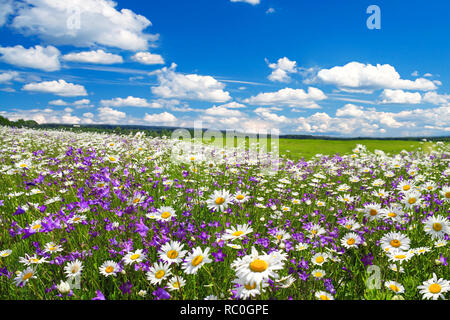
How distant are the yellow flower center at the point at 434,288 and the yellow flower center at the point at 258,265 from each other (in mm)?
1639

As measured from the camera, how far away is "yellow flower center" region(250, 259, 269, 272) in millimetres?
1558

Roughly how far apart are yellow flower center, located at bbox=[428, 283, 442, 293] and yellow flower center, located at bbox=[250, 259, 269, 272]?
64.5 inches

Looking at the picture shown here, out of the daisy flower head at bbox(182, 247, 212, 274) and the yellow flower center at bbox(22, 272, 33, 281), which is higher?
the daisy flower head at bbox(182, 247, 212, 274)

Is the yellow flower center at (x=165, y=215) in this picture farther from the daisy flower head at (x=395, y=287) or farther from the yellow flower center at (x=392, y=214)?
the yellow flower center at (x=392, y=214)

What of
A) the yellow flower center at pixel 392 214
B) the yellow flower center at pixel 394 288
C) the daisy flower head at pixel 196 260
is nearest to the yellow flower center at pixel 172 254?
the daisy flower head at pixel 196 260

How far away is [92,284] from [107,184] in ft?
7.13

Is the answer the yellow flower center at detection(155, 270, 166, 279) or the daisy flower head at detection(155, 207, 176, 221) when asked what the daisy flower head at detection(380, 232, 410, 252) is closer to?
the yellow flower center at detection(155, 270, 166, 279)

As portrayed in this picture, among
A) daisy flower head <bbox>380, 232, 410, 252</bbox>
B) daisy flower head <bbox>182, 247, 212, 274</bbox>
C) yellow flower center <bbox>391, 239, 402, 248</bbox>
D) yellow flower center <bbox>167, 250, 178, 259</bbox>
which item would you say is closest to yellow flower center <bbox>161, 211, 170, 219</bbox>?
yellow flower center <bbox>167, 250, 178, 259</bbox>

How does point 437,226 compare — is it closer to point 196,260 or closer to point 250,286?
point 250,286

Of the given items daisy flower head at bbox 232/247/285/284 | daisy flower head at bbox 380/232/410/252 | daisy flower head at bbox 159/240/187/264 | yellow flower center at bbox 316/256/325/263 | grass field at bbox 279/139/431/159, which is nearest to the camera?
daisy flower head at bbox 232/247/285/284

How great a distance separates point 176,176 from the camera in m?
7.42

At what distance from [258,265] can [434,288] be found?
171cm

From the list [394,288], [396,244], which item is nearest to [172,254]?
[394,288]

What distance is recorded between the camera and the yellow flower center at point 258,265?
1.56m
